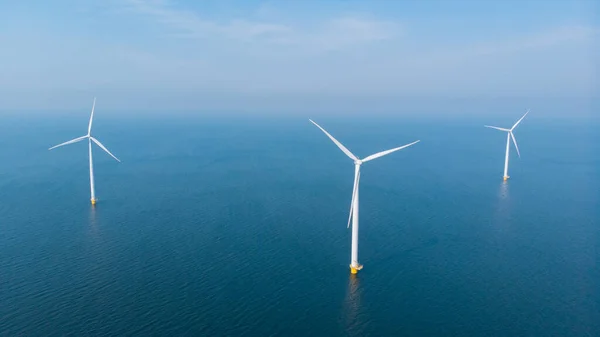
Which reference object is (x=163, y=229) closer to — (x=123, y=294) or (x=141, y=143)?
(x=123, y=294)

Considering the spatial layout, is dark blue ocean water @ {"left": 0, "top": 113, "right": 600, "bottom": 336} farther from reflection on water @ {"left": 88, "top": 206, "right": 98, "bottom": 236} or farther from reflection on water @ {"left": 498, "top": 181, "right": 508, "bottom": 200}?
reflection on water @ {"left": 498, "top": 181, "right": 508, "bottom": 200}

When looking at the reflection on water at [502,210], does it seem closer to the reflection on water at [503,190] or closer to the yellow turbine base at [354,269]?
the reflection on water at [503,190]

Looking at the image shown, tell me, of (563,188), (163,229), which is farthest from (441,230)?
(563,188)

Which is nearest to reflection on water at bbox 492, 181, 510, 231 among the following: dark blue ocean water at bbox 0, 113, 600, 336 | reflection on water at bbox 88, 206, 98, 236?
dark blue ocean water at bbox 0, 113, 600, 336

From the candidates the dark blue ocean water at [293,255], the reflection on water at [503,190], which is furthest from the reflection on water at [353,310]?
the reflection on water at [503,190]

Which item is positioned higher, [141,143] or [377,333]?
[141,143]
